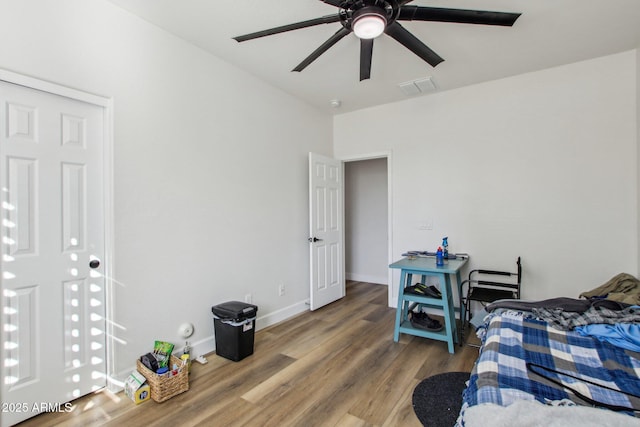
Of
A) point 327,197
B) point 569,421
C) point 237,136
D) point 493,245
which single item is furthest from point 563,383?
point 327,197

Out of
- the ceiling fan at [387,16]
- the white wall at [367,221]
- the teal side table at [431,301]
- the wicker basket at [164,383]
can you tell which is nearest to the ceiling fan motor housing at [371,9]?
the ceiling fan at [387,16]

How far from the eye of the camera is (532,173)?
3293mm

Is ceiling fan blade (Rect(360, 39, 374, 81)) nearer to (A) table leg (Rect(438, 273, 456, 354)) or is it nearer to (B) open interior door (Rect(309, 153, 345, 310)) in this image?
(B) open interior door (Rect(309, 153, 345, 310))

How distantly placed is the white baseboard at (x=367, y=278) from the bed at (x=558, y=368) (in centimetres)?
343

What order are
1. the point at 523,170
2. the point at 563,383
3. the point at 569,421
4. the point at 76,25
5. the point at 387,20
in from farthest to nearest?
1. the point at 523,170
2. the point at 76,25
3. the point at 387,20
4. the point at 563,383
5. the point at 569,421

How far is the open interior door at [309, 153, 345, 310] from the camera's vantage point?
3.97 meters

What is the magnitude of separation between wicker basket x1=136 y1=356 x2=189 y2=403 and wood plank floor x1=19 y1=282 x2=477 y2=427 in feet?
0.14

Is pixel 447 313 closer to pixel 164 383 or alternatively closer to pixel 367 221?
pixel 164 383

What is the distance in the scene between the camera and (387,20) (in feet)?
5.50

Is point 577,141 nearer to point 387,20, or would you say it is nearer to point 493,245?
point 493,245

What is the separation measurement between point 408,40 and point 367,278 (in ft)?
14.4

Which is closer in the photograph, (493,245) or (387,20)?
(387,20)

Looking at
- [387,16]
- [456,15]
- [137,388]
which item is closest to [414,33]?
[456,15]

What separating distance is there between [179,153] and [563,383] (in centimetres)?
284
